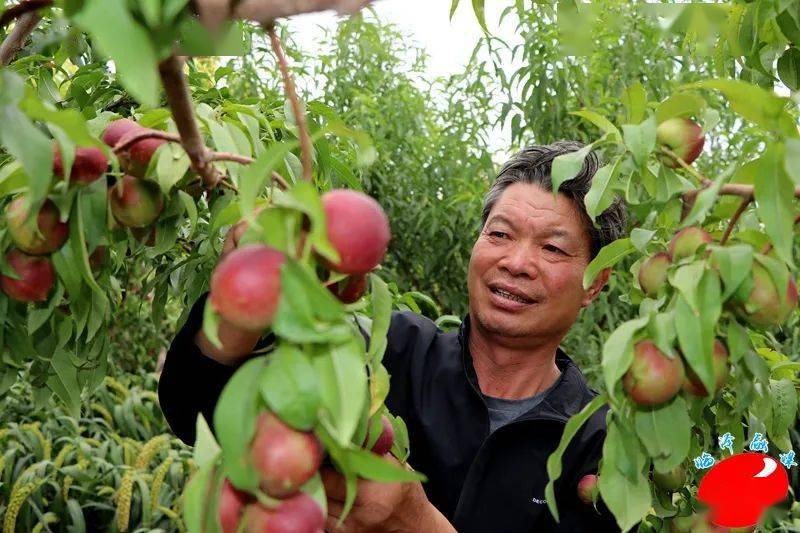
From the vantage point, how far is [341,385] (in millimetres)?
461

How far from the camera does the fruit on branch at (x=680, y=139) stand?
0.72 meters

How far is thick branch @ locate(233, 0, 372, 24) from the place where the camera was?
0.44 meters

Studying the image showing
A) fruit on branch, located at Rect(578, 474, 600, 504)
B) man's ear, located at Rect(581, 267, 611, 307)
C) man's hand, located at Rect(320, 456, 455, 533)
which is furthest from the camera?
man's ear, located at Rect(581, 267, 611, 307)

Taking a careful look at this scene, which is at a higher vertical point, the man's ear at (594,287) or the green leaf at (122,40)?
the green leaf at (122,40)

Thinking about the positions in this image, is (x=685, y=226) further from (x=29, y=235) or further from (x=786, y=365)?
(x=786, y=365)

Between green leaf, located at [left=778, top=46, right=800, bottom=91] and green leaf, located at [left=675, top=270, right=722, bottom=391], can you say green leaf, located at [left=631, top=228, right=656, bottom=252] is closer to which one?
green leaf, located at [left=675, top=270, right=722, bottom=391]

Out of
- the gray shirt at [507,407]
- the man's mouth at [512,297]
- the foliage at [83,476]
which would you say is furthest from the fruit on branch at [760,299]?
the foliage at [83,476]

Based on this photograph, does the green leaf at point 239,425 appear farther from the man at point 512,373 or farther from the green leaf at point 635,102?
the man at point 512,373

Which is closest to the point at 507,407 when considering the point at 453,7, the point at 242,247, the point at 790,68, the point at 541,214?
the point at 541,214

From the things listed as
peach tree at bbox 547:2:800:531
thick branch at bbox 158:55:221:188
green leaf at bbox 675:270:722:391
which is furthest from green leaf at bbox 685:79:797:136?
thick branch at bbox 158:55:221:188

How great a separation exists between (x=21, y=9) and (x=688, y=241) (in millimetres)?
464

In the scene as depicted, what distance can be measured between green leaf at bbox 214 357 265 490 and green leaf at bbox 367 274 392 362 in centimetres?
11

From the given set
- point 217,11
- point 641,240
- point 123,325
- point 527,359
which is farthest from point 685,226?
point 123,325

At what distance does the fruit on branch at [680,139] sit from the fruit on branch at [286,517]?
0.40m
